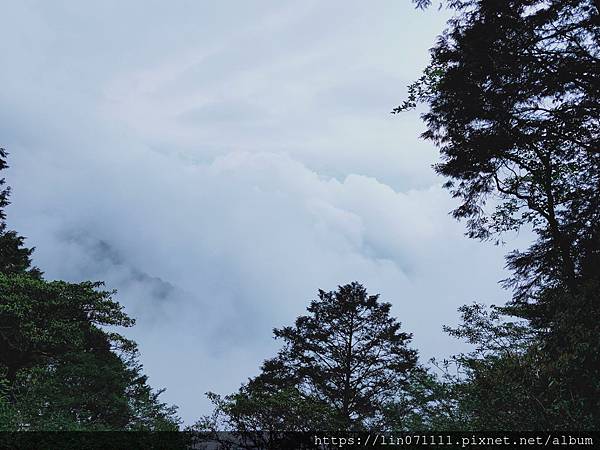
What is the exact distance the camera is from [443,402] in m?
8.85

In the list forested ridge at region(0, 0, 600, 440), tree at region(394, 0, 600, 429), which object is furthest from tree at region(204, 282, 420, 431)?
tree at region(394, 0, 600, 429)

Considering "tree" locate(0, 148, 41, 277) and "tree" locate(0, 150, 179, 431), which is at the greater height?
"tree" locate(0, 148, 41, 277)

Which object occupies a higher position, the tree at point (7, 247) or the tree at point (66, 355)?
the tree at point (7, 247)

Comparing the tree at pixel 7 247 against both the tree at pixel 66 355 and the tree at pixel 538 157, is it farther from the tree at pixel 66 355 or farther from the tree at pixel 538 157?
the tree at pixel 538 157

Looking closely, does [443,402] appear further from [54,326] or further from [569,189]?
[54,326]

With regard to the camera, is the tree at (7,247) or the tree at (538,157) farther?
the tree at (7,247)

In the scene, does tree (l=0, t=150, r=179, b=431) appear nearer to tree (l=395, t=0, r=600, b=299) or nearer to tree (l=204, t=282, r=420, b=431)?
tree (l=204, t=282, r=420, b=431)

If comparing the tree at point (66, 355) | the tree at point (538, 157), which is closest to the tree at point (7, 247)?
the tree at point (66, 355)

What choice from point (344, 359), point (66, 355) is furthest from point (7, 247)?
point (344, 359)

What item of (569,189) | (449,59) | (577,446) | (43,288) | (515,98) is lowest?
(577,446)

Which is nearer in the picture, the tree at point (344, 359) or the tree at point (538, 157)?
the tree at point (538, 157)

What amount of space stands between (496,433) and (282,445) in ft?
9.73

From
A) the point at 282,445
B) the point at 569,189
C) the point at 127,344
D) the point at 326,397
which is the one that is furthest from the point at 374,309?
the point at 282,445

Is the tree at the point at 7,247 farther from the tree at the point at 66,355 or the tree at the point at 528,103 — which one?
the tree at the point at 528,103
